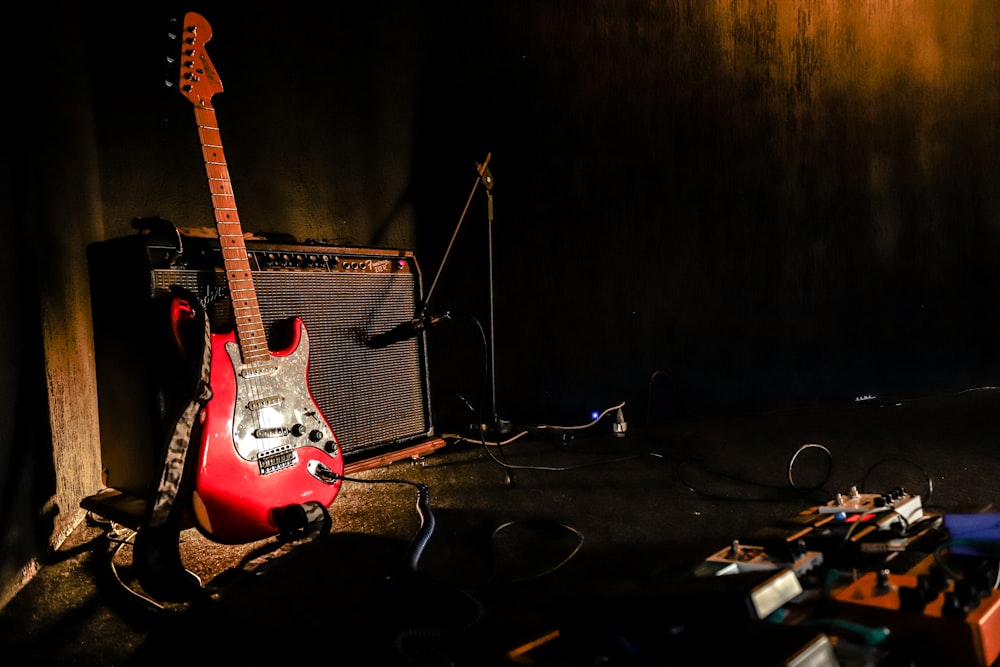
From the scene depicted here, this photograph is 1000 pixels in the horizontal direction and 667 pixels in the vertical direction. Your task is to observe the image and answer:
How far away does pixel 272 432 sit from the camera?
4.75 ft

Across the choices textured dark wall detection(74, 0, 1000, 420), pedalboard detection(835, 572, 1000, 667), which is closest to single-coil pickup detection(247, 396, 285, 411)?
textured dark wall detection(74, 0, 1000, 420)

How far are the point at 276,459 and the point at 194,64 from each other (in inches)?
41.2

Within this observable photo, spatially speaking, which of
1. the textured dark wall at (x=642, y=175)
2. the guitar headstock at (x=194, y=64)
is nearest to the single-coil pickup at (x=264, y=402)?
the guitar headstock at (x=194, y=64)

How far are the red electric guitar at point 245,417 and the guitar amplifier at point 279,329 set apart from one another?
0.09 metres

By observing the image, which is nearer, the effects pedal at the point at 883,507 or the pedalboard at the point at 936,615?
the pedalboard at the point at 936,615

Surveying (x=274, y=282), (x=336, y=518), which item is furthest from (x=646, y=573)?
(x=274, y=282)

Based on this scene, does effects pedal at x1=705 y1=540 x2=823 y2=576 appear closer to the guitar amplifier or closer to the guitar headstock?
the guitar amplifier

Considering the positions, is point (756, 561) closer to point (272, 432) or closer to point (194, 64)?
point (272, 432)

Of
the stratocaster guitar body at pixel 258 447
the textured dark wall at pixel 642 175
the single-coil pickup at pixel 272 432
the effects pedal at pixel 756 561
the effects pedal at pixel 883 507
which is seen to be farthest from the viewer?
the textured dark wall at pixel 642 175

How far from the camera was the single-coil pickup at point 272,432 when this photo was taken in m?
1.41

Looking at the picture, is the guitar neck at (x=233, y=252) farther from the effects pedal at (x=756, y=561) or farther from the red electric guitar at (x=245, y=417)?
the effects pedal at (x=756, y=561)

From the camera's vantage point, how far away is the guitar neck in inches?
57.1

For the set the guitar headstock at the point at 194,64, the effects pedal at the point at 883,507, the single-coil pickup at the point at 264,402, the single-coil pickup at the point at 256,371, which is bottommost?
the effects pedal at the point at 883,507

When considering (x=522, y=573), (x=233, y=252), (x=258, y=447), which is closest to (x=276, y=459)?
(x=258, y=447)
